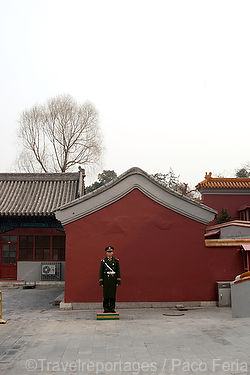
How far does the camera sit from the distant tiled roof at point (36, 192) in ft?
59.2

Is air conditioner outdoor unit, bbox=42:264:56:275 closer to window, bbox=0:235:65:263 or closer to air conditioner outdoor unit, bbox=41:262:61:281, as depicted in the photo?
air conditioner outdoor unit, bbox=41:262:61:281

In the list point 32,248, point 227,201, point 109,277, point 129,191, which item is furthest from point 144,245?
point 227,201

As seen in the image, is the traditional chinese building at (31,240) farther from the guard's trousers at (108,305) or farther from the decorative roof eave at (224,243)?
the guard's trousers at (108,305)

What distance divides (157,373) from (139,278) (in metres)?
5.69

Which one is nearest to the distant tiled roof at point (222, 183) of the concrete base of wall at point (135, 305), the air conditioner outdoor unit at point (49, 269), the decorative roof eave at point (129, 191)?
the air conditioner outdoor unit at point (49, 269)

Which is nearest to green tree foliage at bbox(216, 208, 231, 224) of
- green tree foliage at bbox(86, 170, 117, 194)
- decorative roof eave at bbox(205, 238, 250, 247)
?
decorative roof eave at bbox(205, 238, 250, 247)

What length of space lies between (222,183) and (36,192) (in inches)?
467

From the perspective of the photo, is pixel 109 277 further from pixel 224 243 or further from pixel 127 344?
pixel 224 243

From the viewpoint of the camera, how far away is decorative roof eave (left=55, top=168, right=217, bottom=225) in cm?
1091

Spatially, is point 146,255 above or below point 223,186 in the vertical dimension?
below

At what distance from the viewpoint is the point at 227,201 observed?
24.9 metres

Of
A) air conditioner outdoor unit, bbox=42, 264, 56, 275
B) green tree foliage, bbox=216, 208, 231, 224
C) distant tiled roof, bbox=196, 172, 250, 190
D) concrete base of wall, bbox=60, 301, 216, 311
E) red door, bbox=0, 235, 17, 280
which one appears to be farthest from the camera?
distant tiled roof, bbox=196, 172, 250, 190

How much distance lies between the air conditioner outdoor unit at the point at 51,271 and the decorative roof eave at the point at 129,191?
298 inches

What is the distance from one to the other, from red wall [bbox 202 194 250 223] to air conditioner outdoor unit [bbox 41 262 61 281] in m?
Answer: 11.0
